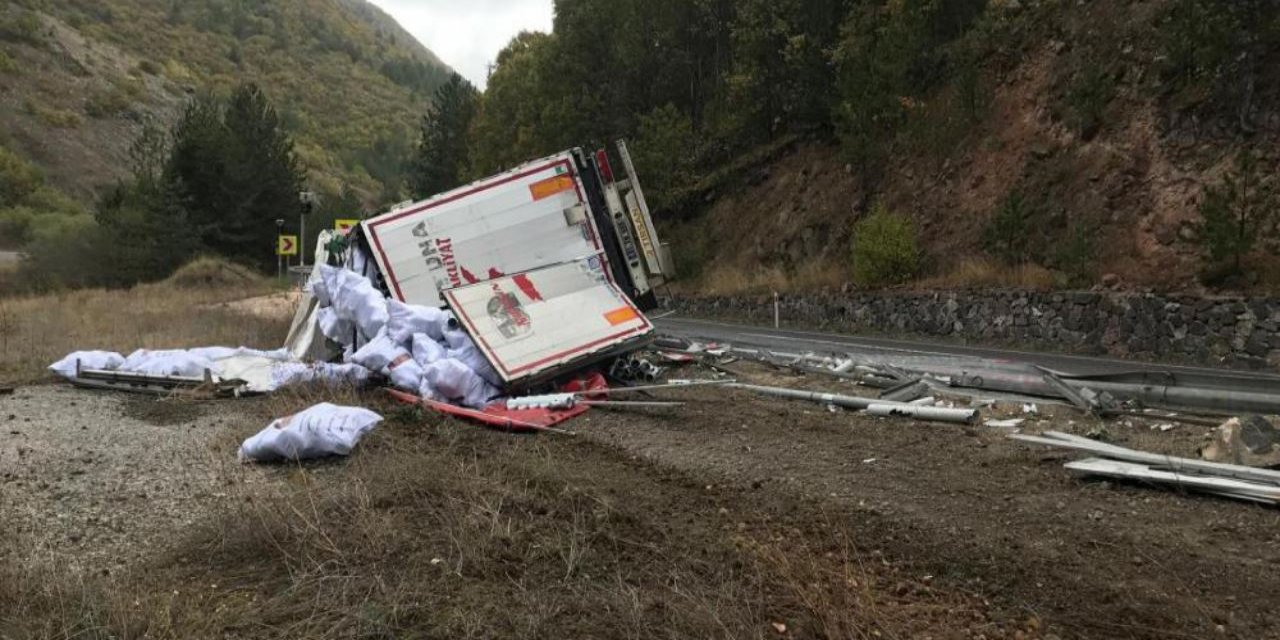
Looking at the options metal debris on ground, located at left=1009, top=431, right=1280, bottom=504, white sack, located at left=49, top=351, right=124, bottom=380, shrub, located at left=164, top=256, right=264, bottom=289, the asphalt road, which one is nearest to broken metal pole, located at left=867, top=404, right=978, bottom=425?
metal debris on ground, located at left=1009, top=431, right=1280, bottom=504

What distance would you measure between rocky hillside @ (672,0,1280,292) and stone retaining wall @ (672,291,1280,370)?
2.32 ft

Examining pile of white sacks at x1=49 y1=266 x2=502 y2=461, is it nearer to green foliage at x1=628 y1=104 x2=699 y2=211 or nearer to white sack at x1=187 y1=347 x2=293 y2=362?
white sack at x1=187 y1=347 x2=293 y2=362

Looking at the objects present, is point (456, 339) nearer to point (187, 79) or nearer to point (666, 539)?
point (666, 539)

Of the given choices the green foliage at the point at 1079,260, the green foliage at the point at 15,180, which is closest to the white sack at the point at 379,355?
the green foliage at the point at 1079,260

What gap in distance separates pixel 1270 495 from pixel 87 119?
309ft

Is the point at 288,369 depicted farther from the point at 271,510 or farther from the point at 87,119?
the point at 87,119

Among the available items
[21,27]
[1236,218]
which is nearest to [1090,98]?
[1236,218]

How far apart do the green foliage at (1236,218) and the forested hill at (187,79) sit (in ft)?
252

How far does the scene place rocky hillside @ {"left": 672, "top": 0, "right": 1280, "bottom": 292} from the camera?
16688mm

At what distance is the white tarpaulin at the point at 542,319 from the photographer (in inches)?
369

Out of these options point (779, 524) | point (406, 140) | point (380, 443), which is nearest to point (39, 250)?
point (380, 443)

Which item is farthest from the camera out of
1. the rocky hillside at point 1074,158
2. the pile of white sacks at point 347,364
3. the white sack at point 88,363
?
the rocky hillside at point 1074,158

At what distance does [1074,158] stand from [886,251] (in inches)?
193

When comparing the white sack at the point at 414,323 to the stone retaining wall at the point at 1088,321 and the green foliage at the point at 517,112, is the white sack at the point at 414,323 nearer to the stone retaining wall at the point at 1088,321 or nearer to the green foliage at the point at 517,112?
the stone retaining wall at the point at 1088,321
